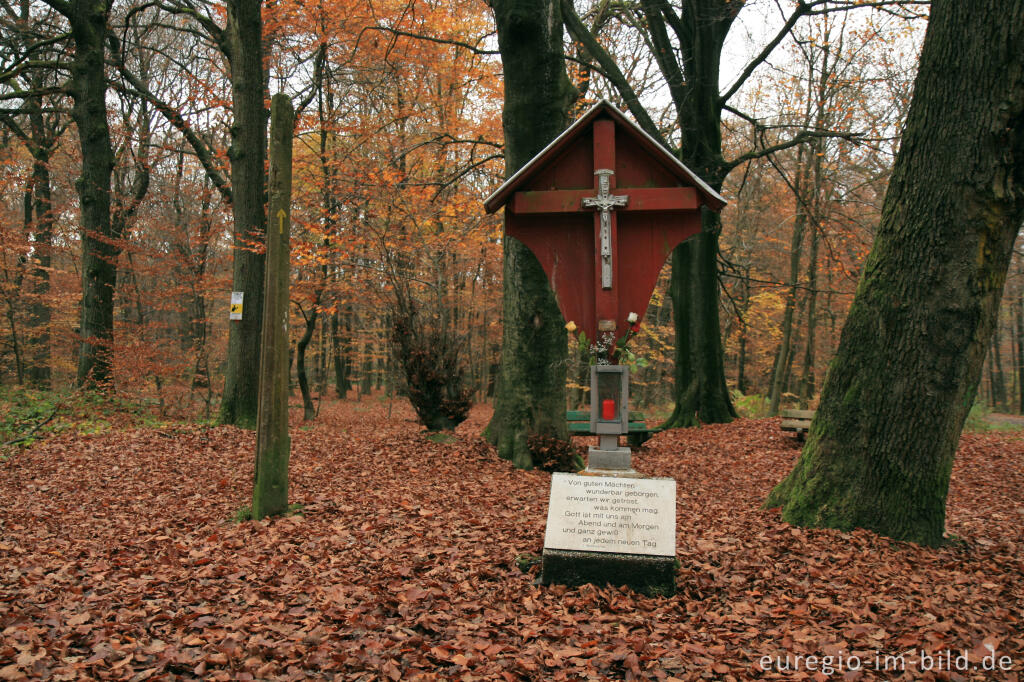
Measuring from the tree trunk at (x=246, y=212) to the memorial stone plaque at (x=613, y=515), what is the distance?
7.36 metres

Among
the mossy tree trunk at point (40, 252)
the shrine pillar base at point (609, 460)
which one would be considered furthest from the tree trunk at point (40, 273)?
the shrine pillar base at point (609, 460)

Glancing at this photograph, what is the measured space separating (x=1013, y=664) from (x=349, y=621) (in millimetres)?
3571

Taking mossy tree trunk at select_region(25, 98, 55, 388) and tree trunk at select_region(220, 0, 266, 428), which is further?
mossy tree trunk at select_region(25, 98, 55, 388)

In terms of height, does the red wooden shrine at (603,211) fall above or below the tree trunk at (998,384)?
above

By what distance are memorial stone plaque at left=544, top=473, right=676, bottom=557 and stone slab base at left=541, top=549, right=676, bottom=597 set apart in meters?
0.04

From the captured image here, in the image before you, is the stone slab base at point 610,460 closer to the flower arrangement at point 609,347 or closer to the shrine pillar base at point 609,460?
the shrine pillar base at point 609,460

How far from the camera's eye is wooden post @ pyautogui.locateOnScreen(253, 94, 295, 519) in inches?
212

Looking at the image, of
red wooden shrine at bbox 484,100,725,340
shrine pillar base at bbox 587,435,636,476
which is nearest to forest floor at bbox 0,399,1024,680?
shrine pillar base at bbox 587,435,636,476

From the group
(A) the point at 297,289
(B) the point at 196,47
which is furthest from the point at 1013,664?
(B) the point at 196,47

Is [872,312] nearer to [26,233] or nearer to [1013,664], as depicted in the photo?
[1013,664]

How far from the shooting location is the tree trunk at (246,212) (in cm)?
1020

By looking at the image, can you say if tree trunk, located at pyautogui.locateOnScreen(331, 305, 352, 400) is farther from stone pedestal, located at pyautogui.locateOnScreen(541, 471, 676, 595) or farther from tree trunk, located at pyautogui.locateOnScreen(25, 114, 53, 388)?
stone pedestal, located at pyautogui.locateOnScreen(541, 471, 676, 595)

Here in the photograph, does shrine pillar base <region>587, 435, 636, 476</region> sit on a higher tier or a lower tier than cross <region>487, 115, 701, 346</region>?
lower

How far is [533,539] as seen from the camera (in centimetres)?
502
